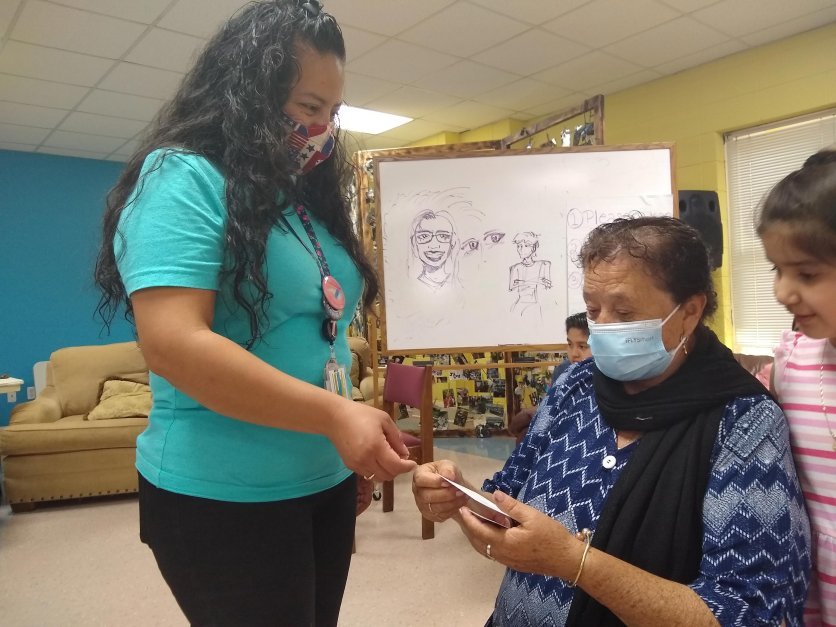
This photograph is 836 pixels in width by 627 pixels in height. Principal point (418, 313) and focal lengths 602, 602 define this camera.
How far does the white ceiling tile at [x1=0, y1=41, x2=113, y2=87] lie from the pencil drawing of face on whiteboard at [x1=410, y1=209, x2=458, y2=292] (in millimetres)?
2502

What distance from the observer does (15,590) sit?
8.21ft

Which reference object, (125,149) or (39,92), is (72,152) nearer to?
(125,149)

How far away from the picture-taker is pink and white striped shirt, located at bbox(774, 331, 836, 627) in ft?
2.90

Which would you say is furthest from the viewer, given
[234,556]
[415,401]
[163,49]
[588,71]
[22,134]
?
[22,134]

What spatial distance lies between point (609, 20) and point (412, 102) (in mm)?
1837

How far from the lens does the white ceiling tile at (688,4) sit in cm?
348

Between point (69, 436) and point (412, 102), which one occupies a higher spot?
point (412, 102)

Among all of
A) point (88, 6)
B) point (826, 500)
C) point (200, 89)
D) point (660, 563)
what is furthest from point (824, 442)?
point (88, 6)

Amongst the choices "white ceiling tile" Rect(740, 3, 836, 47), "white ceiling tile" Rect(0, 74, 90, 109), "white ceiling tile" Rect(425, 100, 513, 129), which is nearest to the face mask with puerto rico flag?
"white ceiling tile" Rect(740, 3, 836, 47)

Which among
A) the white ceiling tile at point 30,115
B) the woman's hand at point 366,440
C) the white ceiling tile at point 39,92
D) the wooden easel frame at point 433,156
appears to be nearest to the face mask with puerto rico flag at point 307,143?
the woman's hand at point 366,440

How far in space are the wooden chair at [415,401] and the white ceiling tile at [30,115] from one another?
11.9ft

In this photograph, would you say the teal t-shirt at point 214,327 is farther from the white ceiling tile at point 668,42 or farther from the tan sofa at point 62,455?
the white ceiling tile at point 668,42

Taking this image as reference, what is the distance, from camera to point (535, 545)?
0.83 metres

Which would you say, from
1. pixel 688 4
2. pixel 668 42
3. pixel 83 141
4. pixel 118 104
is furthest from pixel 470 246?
pixel 83 141
